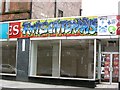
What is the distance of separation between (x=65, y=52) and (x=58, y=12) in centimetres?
1075

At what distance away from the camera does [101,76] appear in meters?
21.1

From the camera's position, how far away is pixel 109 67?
21.0m

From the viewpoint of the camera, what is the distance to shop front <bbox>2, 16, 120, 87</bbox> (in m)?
20.5

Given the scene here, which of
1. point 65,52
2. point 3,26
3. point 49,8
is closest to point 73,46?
point 65,52

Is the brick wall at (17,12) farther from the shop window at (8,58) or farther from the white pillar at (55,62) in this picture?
the white pillar at (55,62)

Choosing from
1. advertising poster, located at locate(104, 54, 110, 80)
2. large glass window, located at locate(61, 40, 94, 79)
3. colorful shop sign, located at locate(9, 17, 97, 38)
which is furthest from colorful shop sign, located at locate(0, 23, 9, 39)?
advertising poster, located at locate(104, 54, 110, 80)

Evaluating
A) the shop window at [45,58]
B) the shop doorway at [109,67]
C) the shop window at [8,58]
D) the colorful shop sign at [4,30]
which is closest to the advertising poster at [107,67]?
the shop doorway at [109,67]

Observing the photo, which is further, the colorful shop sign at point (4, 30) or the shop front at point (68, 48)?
the colorful shop sign at point (4, 30)

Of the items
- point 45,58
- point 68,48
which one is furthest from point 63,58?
point 45,58

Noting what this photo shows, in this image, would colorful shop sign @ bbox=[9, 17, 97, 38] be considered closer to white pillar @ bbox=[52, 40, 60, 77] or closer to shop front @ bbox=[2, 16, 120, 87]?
shop front @ bbox=[2, 16, 120, 87]

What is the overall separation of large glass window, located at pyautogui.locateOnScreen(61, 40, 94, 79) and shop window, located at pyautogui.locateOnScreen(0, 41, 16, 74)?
441 centimetres

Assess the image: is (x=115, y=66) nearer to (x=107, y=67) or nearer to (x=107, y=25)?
(x=107, y=67)

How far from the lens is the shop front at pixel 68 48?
20.5 metres

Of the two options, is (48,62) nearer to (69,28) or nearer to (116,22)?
(69,28)
